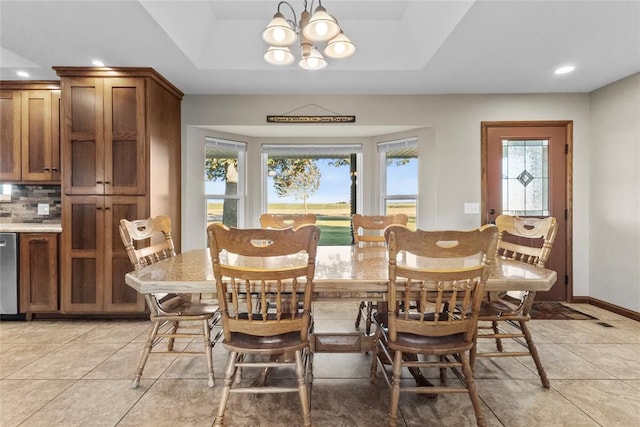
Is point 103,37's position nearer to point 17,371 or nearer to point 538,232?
point 17,371

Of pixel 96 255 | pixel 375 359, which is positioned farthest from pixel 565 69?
pixel 96 255

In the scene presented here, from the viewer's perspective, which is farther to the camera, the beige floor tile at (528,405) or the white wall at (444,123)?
the white wall at (444,123)

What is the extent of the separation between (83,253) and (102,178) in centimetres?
74

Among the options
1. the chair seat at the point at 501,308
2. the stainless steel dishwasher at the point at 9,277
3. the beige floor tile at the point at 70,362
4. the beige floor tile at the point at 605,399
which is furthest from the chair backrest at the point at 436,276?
the stainless steel dishwasher at the point at 9,277

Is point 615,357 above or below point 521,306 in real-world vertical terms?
below

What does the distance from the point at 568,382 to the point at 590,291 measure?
2.26 meters

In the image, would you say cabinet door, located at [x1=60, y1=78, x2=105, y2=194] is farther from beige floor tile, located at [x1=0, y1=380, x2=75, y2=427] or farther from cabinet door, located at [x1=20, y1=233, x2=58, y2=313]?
beige floor tile, located at [x1=0, y1=380, x2=75, y2=427]

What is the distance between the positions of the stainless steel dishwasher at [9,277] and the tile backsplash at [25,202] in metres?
0.57

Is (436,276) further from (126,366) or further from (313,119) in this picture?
(313,119)

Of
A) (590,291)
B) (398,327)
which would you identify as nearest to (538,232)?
(398,327)

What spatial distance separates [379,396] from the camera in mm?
1841

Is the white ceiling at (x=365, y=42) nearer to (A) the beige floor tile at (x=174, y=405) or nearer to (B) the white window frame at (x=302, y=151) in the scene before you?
(B) the white window frame at (x=302, y=151)

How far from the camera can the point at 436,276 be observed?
54.4 inches

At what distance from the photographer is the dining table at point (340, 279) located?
1.49 metres
